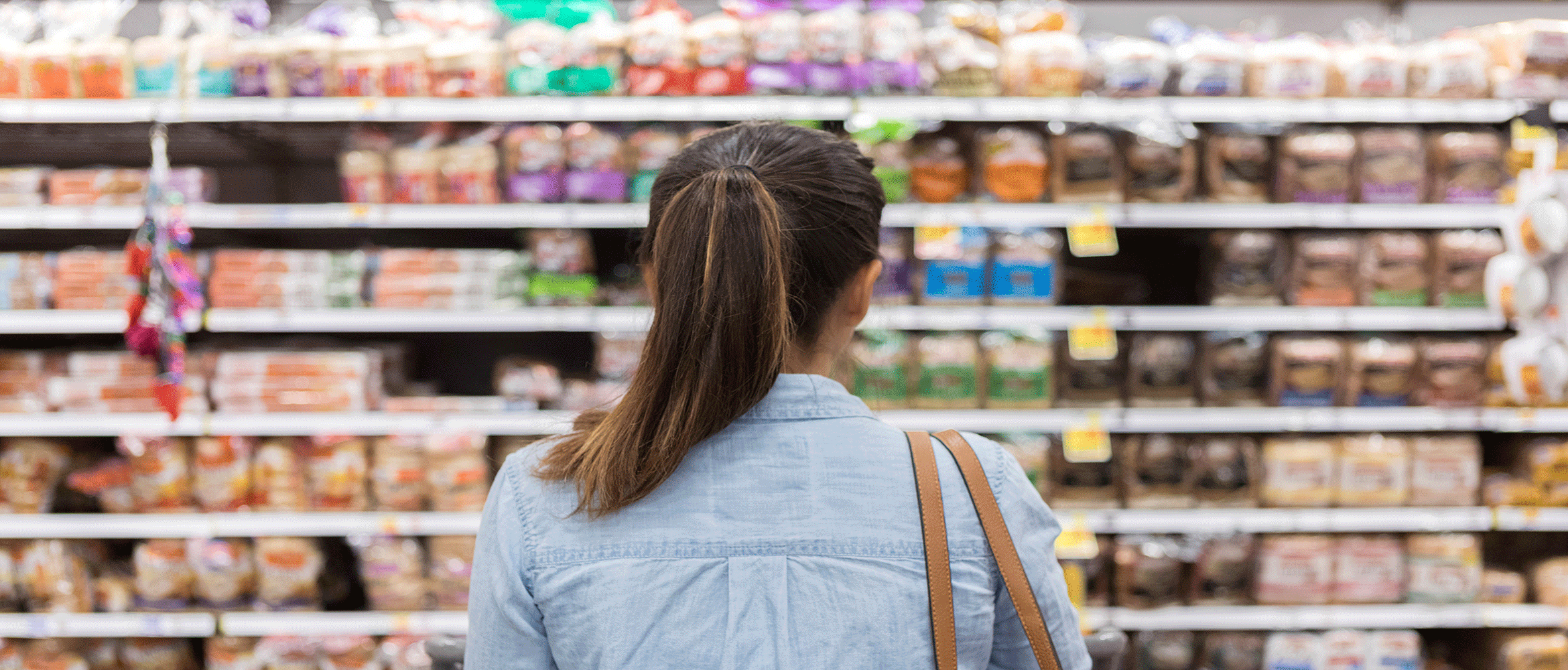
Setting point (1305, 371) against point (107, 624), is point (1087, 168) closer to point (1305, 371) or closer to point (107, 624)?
point (1305, 371)

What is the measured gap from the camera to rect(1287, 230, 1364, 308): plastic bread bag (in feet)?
8.54

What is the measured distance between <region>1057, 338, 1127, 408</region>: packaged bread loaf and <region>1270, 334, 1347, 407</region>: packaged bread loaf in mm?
475

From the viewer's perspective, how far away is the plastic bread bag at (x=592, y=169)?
8.46 feet

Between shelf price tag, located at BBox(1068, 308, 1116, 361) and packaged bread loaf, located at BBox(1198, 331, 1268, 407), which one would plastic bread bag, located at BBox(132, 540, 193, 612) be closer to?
shelf price tag, located at BBox(1068, 308, 1116, 361)

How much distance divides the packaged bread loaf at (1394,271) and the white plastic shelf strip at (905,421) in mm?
331

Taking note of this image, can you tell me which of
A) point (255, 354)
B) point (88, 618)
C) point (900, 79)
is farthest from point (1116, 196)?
point (88, 618)

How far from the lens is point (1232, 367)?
263 cm

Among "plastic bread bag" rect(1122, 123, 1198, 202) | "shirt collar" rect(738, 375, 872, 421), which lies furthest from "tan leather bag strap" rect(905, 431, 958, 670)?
"plastic bread bag" rect(1122, 123, 1198, 202)

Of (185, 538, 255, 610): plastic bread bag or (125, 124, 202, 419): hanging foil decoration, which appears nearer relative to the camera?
(125, 124, 202, 419): hanging foil decoration

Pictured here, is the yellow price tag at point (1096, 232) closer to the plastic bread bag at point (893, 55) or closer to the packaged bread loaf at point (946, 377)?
the packaged bread loaf at point (946, 377)

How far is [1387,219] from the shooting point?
8.43 ft

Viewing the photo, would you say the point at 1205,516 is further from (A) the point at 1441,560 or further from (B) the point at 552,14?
(B) the point at 552,14

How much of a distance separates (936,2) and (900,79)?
729 mm

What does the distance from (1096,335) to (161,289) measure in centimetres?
265
